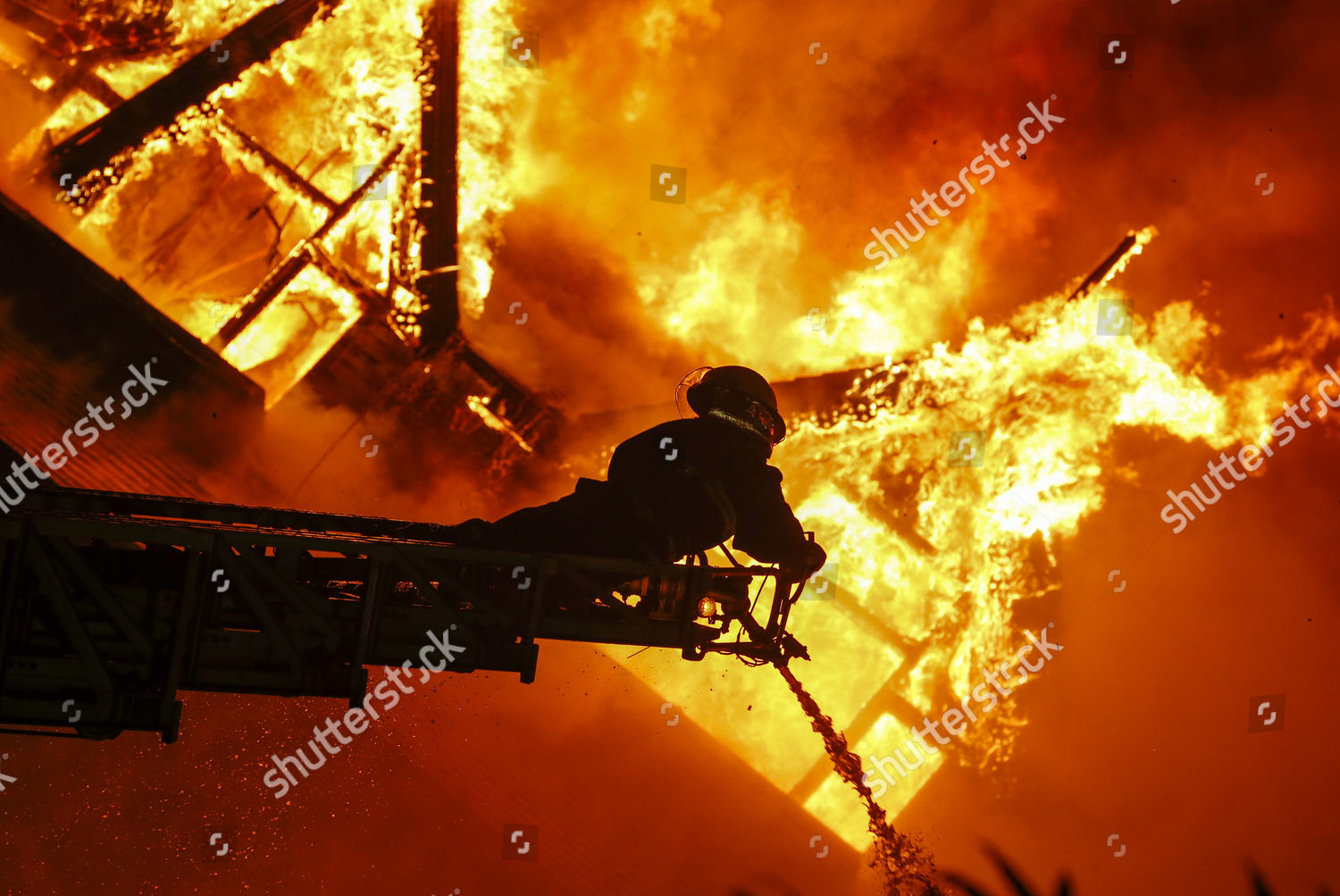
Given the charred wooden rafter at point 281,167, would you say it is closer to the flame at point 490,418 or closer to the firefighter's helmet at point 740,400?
the flame at point 490,418

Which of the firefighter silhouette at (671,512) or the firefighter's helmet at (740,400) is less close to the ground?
the firefighter's helmet at (740,400)

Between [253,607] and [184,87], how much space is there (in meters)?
6.42

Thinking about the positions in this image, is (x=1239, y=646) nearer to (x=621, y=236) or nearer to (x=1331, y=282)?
(x=1331, y=282)

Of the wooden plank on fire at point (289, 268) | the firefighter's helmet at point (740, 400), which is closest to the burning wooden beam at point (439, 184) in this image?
the wooden plank on fire at point (289, 268)

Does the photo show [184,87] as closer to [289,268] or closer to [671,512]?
[289,268]

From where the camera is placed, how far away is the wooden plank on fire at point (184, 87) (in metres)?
7.51

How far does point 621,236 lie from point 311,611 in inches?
227

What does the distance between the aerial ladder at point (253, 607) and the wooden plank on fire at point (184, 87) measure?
189 inches

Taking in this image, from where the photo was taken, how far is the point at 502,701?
8086 millimetres

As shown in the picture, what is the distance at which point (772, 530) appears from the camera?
15.5 feet

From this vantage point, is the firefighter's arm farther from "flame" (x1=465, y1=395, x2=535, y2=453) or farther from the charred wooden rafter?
the charred wooden rafter

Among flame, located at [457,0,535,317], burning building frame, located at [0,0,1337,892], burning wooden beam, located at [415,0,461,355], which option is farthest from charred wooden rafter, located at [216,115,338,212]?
flame, located at [457,0,535,317]

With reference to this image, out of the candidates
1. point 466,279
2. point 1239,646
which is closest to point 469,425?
point 466,279

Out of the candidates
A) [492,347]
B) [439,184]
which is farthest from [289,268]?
[492,347]
